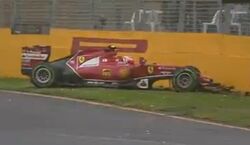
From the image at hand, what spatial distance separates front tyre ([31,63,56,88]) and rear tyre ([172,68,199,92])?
308 cm

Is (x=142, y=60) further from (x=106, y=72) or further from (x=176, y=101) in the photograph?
(x=176, y=101)

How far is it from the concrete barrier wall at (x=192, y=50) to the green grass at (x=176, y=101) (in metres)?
1.08

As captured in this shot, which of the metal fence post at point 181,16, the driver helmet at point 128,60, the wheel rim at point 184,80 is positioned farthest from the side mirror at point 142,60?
the metal fence post at point 181,16

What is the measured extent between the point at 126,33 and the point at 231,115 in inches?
291

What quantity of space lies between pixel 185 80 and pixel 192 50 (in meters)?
1.62

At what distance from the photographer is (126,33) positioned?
2142cm

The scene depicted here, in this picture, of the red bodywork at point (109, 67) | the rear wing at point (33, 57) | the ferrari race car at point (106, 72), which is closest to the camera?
the ferrari race car at point (106, 72)

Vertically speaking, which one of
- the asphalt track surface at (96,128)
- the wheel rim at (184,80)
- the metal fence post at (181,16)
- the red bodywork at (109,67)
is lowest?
the asphalt track surface at (96,128)

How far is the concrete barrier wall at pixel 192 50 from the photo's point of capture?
63.5 ft

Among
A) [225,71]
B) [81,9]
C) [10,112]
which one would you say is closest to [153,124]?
[10,112]

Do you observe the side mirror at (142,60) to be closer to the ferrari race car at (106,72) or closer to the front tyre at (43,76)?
the ferrari race car at (106,72)

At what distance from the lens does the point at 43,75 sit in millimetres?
19891

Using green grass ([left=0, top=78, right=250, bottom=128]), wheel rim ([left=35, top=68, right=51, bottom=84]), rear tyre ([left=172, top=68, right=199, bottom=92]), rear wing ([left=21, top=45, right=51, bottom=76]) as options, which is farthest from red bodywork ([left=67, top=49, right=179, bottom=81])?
rear wing ([left=21, top=45, right=51, bottom=76])

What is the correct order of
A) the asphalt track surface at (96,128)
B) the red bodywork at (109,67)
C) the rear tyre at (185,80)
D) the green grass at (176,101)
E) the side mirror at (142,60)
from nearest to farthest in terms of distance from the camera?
the asphalt track surface at (96,128) → the green grass at (176,101) → the rear tyre at (185,80) → the red bodywork at (109,67) → the side mirror at (142,60)
